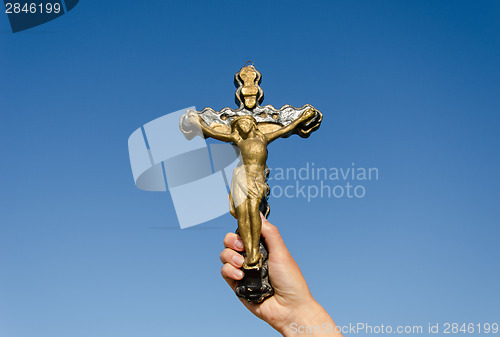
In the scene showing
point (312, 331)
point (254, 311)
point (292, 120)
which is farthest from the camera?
point (292, 120)

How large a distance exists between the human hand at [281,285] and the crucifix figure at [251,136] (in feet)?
0.21

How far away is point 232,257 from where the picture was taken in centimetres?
339

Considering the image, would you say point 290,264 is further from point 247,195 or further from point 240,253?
point 247,195

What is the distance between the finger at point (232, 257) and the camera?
3373 mm

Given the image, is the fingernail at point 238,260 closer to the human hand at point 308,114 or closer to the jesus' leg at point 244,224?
the jesus' leg at point 244,224

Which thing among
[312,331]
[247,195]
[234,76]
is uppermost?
[234,76]

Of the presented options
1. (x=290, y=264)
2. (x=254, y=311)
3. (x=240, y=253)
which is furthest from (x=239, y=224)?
(x=254, y=311)

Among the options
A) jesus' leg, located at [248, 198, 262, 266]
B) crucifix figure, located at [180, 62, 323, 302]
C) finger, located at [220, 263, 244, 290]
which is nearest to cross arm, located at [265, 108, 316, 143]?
crucifix figure, located at [180, 62, 323, 302]

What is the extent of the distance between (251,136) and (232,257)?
96cm

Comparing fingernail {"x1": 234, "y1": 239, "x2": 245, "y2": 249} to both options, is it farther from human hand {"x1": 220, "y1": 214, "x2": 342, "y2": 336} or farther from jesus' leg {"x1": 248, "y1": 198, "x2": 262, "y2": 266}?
jesus' leg {"x1": 248, "y1": 198, "x2": 262, "y2": 266}

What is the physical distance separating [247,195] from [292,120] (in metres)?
0.91

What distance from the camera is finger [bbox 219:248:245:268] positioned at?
3.37 m

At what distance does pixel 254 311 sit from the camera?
355cm

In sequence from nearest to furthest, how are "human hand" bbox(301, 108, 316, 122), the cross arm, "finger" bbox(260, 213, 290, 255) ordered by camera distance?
1. "finger" bbox(260, 213, 290, 255)
2. the cross arm
3. "human hand" bbox(301, 108, 316, 122)
